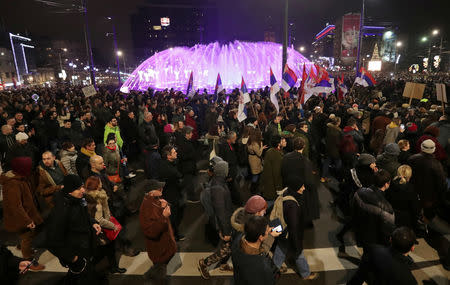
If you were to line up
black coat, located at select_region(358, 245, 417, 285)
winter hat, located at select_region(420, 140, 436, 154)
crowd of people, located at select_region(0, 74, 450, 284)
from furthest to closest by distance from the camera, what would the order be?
winter hat, located at select_region(420, 140, 436, 154) < crowd of people, located at select_region(0, 74, 450, 284) < black coat, located at select_region(358, 245, 417, 285)

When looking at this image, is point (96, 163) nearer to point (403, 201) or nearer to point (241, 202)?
point (241, 202)

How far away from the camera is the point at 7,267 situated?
9.37 ft

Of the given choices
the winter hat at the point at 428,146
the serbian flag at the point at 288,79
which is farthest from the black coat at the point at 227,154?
the serbian flag at the point at 288,79

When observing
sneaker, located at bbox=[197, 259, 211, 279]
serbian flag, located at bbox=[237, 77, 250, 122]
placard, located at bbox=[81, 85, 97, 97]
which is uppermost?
placard, located at bbox=[81, 85, 97, 97]

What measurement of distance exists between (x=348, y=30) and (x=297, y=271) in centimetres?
12403

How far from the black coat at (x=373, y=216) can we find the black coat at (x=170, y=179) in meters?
3.08

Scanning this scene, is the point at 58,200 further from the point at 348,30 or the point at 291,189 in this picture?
the point at 348,30

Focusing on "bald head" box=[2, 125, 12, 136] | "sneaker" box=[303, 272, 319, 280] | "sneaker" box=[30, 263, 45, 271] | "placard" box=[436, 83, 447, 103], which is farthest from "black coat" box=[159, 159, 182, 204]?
"placard" box=[436, 83, 447, 103]

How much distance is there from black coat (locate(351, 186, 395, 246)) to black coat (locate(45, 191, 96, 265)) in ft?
12.3

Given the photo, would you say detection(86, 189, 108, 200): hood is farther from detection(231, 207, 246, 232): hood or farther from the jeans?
the jeans

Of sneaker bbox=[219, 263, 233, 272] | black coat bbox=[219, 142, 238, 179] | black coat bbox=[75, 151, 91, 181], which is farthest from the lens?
black coat bbox=[219, 142, 238, 179]

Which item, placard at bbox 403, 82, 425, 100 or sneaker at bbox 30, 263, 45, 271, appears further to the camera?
placard at bbox 403, 82, 425, 100

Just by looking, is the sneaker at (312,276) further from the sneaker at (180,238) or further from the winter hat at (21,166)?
the winter hat at (21,166)

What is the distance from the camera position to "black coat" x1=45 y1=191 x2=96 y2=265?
346 cm
